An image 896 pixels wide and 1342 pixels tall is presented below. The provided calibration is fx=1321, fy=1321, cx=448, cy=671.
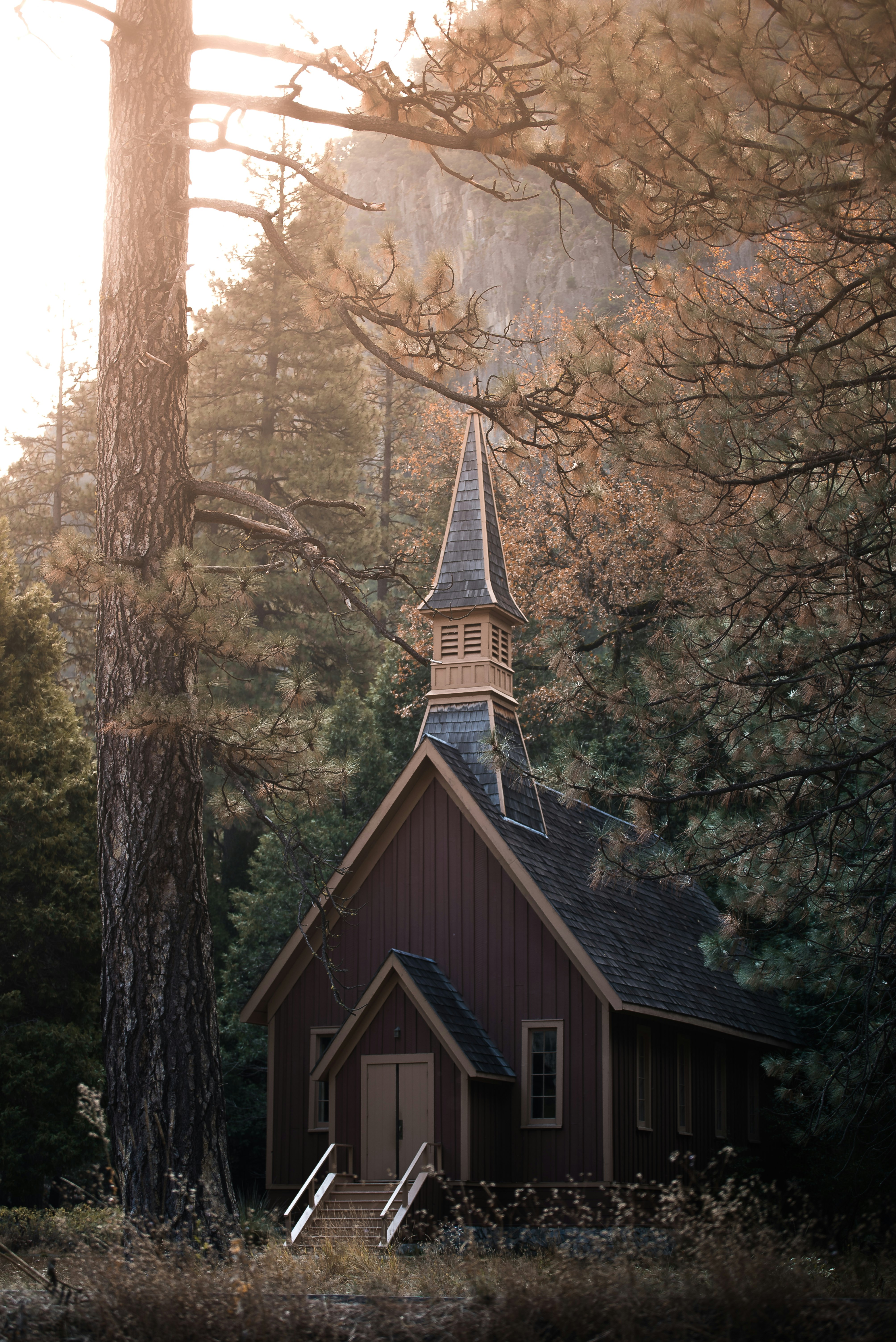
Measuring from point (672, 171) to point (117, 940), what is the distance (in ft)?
19.0

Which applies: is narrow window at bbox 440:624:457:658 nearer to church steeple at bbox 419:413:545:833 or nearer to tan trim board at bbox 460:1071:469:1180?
church steeple at bbox 419:413:545:833

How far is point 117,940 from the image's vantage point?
838 cm

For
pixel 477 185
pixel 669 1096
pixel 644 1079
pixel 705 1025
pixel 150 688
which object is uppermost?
pixel 477 185

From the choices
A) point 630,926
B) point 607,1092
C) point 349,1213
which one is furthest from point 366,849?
point 349,1213

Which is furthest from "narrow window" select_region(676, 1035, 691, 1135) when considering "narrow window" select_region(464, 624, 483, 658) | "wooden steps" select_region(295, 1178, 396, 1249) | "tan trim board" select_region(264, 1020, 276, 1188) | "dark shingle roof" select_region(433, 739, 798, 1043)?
"narrow window" select_region(464, 624, 483, 658)

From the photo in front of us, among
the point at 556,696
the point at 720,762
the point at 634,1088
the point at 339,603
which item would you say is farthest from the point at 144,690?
the point at 339,603

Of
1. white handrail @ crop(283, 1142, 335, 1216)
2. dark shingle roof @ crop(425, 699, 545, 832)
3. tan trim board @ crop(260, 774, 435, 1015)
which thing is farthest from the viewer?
dark shingle roof @ crop(425, 699, 545, 832)

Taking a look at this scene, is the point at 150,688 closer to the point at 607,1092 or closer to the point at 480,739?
the point at 607,1092

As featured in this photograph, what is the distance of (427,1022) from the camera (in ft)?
51.0

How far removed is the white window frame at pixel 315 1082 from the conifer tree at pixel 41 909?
3.79 meters

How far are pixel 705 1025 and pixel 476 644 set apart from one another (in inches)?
241

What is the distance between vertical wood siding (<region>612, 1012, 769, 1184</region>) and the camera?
51.7 ft

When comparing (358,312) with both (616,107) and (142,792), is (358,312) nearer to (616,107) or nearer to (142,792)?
(616,107)

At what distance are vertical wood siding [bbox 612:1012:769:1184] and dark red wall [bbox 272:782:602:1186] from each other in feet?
1.40
